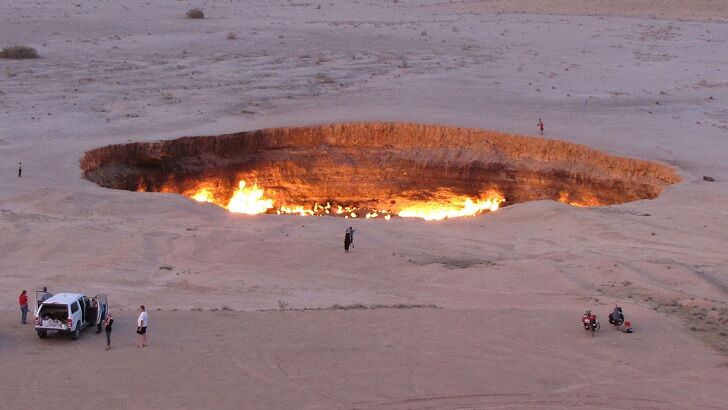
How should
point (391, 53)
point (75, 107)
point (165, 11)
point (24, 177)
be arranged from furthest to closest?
1. point (165, 11)
2. point (391, 53)
3. point (75, 107)
4. point (24, 177)

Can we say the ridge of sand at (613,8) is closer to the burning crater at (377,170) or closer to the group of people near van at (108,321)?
the burning crater at (377,170)

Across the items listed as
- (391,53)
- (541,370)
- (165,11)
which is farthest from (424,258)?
(165,11)

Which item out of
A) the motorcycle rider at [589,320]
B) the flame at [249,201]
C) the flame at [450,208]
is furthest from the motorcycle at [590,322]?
the flame at [249,201]

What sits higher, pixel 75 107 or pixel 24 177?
pixel 75 107

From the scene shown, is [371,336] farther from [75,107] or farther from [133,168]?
[75,107]

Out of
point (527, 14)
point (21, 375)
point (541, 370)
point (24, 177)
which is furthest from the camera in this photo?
point (527, 14)

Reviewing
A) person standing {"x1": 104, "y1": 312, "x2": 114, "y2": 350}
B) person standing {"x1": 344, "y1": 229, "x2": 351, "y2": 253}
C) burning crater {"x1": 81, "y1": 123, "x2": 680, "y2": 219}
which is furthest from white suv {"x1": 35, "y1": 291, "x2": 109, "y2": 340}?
burning crater {"x1": 81, "y1": 123, "x2": 680, "y2": 219}

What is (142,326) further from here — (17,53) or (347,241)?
(17,53)
